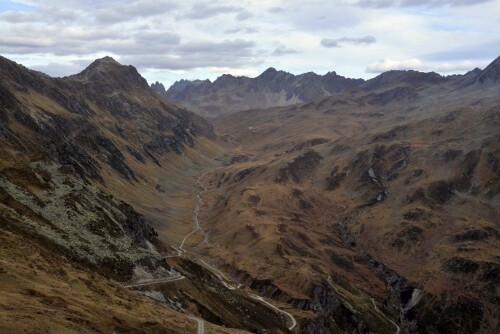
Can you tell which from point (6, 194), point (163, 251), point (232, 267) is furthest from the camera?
point (232, 267)

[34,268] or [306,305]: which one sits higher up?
[34,268]

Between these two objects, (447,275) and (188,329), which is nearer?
(188,329)

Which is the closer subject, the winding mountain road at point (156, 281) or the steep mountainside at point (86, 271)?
the steep mountainside at point (86, 271)

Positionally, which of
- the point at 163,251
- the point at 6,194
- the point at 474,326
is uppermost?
the point at 6,194

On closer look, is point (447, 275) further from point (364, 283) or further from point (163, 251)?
point (163, 251)

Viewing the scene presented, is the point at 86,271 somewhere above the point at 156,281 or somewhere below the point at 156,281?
above

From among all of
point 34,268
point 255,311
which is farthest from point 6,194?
point 255,311

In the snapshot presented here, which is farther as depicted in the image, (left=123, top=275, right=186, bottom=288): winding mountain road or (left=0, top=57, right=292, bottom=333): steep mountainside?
(left=123, top=275, right=186, bottom=288): winding mountain road

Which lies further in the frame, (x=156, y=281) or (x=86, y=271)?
(x=156, y=281)

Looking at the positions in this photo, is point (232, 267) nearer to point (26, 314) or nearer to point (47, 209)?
point (47, 209)

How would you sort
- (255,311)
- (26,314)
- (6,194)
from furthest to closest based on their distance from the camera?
(255,311) < (6,194) < (26,314)
